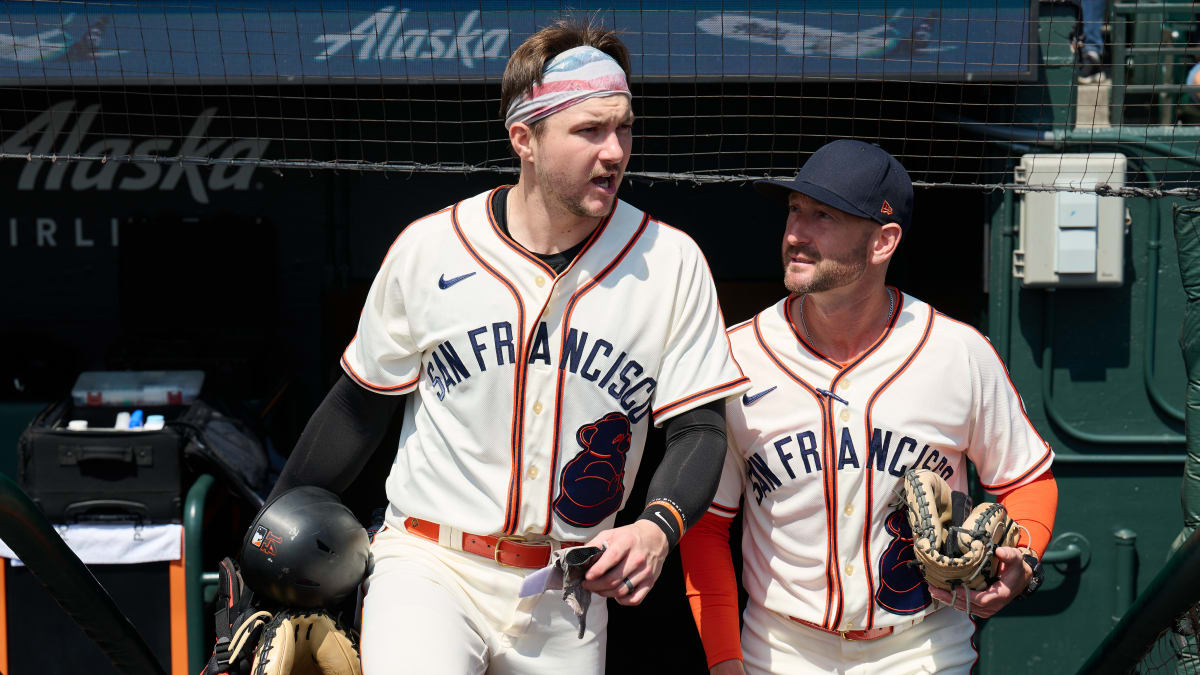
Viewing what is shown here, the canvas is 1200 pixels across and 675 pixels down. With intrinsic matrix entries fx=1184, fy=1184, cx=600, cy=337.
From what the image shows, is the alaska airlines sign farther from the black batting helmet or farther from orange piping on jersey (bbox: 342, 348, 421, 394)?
the black batting helmet

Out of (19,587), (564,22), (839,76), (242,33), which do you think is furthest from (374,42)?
(19,587)

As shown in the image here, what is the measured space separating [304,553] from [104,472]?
5.30ft

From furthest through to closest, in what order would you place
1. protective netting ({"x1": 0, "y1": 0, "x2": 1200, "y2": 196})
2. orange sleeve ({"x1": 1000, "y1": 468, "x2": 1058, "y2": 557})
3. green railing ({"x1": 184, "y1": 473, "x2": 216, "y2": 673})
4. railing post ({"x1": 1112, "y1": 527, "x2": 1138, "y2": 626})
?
railing post ({"x1": 1112, "y1": 527, "x2": 1138, "y2": 626}) < green railing ({"x1": 184, "y1": 473, "x2": 216, "y2": 673}) < protective netting ({"x1": 0, "y1": 0, "x2": 1200, "y2": 196}) < orange sleeve ({"x1": 1000, "y1": 468, "x2": 1058, "y2": 557})

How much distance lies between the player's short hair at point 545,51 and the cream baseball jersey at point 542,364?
0.32 meters

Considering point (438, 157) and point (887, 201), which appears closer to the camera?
point (887, 201)

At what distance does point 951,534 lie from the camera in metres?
2.43

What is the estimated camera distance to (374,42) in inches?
146

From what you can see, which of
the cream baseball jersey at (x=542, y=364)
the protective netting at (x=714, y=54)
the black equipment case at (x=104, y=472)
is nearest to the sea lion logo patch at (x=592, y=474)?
the cream baseball jersey at (x=542, y=364)

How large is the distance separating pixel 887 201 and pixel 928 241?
→ 200 cm

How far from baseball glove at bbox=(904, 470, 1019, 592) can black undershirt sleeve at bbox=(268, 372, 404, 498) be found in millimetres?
1190

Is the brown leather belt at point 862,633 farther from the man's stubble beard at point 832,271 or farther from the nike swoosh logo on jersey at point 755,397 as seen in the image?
the man's stubble beard at point 832,271

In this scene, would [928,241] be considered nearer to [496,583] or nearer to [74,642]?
[496,583]

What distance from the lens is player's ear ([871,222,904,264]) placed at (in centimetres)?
272

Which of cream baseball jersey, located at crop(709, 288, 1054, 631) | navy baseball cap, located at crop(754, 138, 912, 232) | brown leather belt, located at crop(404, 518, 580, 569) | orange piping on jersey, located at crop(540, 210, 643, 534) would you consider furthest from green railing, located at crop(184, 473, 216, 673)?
navy baseball cap, located at crop(754, 138, 912, 232)
